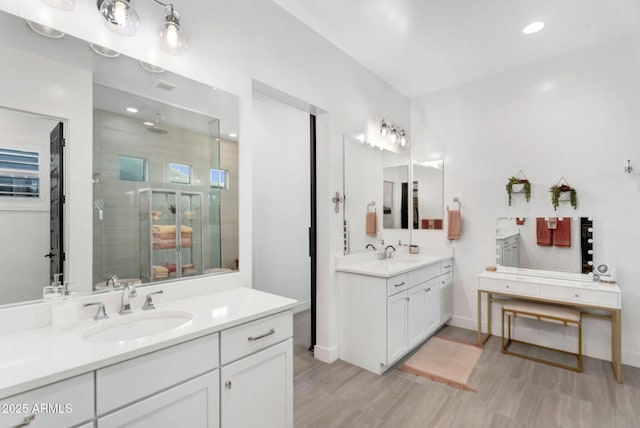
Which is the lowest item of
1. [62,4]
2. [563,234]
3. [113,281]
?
[113,281]

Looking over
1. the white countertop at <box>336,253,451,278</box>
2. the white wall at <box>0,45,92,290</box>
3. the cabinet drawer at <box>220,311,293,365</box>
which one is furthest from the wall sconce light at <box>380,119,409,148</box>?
the white wall at <box>0,45,92,290</box>

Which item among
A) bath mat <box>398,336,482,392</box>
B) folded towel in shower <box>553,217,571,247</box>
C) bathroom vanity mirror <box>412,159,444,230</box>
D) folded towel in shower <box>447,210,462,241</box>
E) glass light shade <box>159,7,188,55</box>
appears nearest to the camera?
glass light shade <box>159,7,188,55</box>

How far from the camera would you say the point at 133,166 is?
5.30 ft

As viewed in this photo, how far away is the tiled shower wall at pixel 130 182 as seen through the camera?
1.50 m

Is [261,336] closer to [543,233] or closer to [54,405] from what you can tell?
[54,405]

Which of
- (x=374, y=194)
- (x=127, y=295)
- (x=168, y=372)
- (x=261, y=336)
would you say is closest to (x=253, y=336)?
(x=261, y=336)

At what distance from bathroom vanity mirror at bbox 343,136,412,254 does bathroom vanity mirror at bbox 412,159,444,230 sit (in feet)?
0.39

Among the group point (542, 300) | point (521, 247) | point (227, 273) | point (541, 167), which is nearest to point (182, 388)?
point (227, 273)

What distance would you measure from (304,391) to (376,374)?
2.08 ft

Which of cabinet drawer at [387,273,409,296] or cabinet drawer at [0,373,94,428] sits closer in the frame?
cabinet drawer at [0,373,94,428]

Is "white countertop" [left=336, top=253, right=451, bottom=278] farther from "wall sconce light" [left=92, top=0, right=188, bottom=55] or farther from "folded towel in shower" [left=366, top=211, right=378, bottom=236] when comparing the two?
"wall sconce light" [left=92, top=0, right=188, bottom=55]

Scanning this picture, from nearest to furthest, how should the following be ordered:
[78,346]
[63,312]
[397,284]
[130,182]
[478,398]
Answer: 1. [78,346]
2. [63,312]
3. [130,182]
4. [478,398]
5. [397,284]

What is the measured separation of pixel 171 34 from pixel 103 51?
1.14 ft

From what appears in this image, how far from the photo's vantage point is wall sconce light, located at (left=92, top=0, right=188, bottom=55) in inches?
56.7
